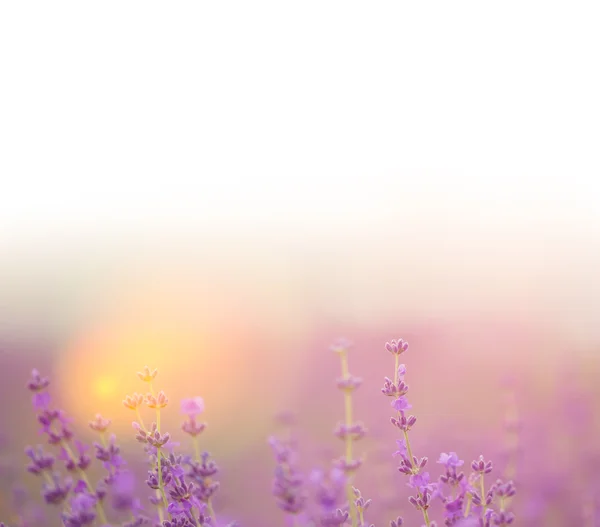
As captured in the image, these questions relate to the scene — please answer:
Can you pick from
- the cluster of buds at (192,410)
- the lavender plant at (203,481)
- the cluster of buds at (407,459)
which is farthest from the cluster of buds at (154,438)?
the cluster of buds at (407,459)

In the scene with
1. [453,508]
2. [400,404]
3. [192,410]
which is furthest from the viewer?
[192,410]

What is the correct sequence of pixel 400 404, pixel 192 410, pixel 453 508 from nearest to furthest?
pixel 453 508
pixel 400 404
pixel 192 410

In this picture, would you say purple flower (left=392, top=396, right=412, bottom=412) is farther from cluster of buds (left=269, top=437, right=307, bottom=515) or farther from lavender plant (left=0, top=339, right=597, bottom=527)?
cluster of buds (left=269, top=437, right=307, bottom=515)

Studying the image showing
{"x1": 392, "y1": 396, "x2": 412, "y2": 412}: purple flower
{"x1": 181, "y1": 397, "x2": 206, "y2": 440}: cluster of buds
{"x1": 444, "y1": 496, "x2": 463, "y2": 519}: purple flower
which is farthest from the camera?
{"x1": 181, "y1": 397, "x2": 206, "y2": 440}: cluster of buds

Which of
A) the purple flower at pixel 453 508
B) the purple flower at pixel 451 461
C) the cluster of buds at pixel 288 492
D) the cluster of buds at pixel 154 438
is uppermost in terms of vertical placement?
the cluster of buds at pixel 154 438

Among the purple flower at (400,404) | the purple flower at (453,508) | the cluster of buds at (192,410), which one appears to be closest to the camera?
the purple flower at (453,508)

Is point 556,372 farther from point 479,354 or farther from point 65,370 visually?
point 65,370

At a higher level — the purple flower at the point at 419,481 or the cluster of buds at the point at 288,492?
the purple flower at the point at 419,481

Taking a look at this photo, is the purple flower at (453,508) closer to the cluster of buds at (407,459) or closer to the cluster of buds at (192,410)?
the cluster of buds at (407,459)

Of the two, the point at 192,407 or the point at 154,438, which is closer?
the point at 154,438

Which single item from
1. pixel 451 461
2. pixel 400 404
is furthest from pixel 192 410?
pixel 451 461

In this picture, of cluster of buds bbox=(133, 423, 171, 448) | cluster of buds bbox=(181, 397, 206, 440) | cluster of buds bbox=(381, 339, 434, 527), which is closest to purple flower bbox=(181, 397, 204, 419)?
cluster of buds bbox=(181, 397, 206, 440)

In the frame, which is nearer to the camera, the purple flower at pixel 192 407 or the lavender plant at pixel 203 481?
the lavender plant at pixel 203 481

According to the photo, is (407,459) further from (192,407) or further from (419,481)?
(192,407)
